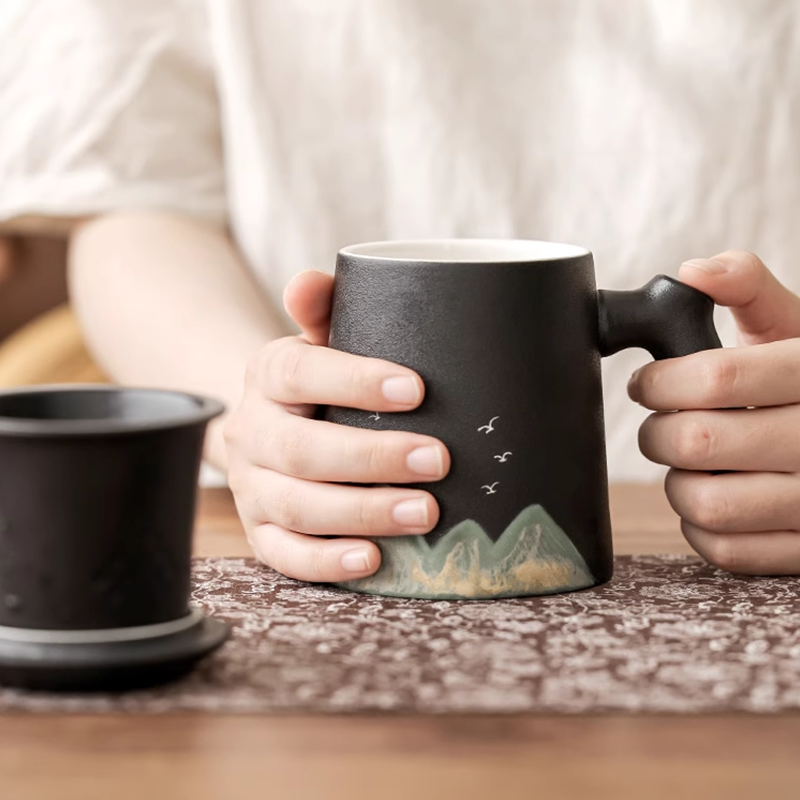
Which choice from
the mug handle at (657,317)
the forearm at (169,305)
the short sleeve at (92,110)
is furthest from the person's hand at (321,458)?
the short sleeve at (92,110)

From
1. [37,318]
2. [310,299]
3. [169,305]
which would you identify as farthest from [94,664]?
[37,318]

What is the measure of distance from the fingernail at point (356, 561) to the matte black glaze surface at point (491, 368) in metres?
0.04

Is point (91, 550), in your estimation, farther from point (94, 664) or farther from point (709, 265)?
point (709, 265)

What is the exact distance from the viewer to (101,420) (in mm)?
512

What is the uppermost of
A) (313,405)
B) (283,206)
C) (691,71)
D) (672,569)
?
(691,71)

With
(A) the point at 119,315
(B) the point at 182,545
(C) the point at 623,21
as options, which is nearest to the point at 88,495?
(B) the point at 182,545

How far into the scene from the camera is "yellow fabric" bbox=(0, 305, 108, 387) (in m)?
1.37

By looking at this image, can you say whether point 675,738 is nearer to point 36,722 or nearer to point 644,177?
point 36,722

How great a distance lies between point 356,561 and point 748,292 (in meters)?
0.28

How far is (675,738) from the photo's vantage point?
1.42 feet

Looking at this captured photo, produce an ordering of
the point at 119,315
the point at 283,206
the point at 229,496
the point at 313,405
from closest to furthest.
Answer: the point at 313,405 < the point at 229,496 < the point at 119,315 < the point at 283,206

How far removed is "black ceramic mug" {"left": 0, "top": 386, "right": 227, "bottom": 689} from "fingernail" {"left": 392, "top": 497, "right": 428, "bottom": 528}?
0.49ft

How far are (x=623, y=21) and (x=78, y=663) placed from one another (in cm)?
107

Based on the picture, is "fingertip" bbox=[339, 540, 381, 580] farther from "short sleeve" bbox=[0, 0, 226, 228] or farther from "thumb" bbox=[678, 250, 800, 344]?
"short sleeve" bbox=[0, 0, 226, 228]
